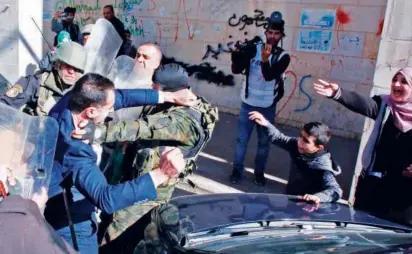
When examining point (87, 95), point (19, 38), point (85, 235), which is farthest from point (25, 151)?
point (19, 38)

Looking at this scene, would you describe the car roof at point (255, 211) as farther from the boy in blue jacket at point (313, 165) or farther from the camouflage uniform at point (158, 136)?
the boy in blue jacket at point (313, 165)

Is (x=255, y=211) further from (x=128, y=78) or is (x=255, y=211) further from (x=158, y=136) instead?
(x=128, y=78)

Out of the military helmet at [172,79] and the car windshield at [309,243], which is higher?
the military helmet at [172,79]

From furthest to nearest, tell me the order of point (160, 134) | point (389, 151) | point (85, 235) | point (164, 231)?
point (389, 151), point (160, 134), point (85, 235), point (164, 231)

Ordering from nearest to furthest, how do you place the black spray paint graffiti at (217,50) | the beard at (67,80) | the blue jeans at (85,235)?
the blue jeans at (85,235), the beard at (67,80), the black spray paint graffiti at (217,50)

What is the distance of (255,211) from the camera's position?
107 inches

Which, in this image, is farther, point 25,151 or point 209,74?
point 209,74

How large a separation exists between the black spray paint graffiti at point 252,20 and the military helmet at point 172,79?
5.15 m

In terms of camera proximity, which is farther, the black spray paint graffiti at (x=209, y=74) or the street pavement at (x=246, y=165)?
the black spray paint graffiti at (x=209, y=74)

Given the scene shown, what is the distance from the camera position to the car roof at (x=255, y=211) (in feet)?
8.48

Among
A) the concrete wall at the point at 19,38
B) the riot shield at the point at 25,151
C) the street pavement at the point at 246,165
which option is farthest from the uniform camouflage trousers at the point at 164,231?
the concrete wall at the point at 19,38

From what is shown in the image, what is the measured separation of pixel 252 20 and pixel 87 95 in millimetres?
5961

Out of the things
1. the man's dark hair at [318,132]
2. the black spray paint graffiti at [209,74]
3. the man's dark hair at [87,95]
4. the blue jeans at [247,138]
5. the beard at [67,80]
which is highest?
the man's dark hair at [87,95]

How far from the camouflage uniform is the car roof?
0.23 meters
